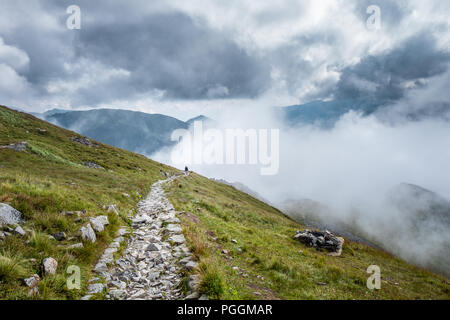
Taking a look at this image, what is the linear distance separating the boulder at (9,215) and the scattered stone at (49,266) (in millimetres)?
3023

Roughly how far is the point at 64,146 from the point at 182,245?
165ft

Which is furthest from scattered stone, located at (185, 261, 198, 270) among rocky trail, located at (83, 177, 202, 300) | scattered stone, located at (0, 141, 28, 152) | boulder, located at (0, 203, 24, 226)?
scattered stone, located at (0, 141, 28, 152)

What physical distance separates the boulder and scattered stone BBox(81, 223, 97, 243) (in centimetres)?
241

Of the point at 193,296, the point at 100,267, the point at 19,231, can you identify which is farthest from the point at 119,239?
the point at 193,296

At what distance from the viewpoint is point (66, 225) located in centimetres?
910

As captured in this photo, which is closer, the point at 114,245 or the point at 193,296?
the point at 193,296

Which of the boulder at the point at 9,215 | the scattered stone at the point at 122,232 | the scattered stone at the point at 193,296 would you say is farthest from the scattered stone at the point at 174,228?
the boulder at the point at 9,215

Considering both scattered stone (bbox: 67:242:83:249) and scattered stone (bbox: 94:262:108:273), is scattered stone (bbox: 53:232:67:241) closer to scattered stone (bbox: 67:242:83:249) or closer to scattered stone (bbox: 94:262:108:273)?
scattered stone (bbox: 67:242:83:249)

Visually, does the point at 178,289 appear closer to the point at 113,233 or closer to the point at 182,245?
the point at 182,245

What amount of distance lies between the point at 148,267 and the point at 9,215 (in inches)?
240

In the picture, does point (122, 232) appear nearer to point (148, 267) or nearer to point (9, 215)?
point (148, 267)

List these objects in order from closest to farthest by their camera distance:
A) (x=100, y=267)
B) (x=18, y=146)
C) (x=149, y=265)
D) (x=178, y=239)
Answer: (x=100, y=267) < (x=149, y=265) < (x=178, y=239) < (x=18, y=146)

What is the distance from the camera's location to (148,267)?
8.46 m
